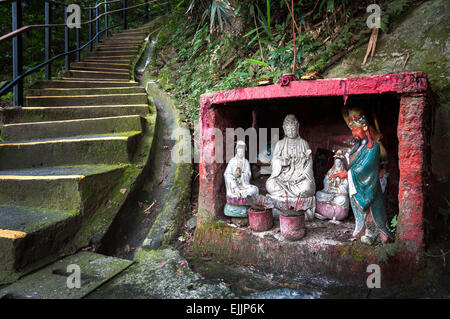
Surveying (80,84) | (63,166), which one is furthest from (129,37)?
(63,166)

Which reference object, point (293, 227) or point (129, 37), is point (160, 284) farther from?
point (129, 37)

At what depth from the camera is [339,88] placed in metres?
2.02

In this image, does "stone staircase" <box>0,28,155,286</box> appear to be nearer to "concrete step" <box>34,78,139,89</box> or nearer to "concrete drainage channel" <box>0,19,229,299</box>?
"concrete step" <box>34,78,139,89</box>

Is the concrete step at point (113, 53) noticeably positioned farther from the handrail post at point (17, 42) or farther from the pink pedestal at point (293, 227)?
the pink pedestal at point (293, 227)

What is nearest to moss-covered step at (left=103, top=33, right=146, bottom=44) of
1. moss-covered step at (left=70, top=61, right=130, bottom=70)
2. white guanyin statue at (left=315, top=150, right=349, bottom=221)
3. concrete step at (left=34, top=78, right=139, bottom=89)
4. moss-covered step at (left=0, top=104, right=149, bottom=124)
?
moss-covered step at (left=70, top=61, right=130, bottom=70)

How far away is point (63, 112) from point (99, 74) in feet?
6.94

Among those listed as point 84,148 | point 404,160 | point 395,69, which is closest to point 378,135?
point 404,160

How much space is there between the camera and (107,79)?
18.2 ft

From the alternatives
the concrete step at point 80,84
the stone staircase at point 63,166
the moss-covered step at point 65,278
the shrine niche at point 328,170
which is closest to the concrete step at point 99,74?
the concrete step at point 80,84

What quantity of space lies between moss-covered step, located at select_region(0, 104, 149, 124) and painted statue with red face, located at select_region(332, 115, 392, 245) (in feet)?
10.3

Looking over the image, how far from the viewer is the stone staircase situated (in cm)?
221

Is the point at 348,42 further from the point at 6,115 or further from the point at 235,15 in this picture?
the point at 6,115

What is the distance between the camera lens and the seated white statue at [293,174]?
8.64ft
